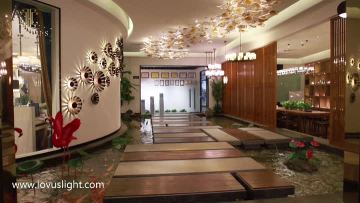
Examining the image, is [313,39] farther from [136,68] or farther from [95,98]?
[136,68]

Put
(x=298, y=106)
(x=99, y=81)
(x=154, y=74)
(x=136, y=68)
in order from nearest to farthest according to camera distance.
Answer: (x=99, y=81) < (x=298, y=106) < (x=136, y=68) < (x=154, y=74)

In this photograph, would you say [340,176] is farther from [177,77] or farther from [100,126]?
[177,77]

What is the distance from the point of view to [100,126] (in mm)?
6676

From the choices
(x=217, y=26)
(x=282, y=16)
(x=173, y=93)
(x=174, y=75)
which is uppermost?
(x=282, y=16)

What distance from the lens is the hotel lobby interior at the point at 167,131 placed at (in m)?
1.18

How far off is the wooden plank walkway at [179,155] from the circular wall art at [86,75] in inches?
110

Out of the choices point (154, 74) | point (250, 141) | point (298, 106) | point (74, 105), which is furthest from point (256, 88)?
point (154, 74)

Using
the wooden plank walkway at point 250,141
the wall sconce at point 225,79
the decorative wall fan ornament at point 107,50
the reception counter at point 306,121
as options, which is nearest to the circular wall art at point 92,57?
the decorative wall fan ornament at point 107,50

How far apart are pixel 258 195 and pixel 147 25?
23.0 ft

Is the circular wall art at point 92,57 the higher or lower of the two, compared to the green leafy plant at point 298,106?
higher

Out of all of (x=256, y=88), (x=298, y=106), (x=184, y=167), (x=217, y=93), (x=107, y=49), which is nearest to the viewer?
(x=184, y=167)

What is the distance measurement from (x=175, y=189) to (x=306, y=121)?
7.55 meters

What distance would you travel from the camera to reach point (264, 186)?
8.19 feet
